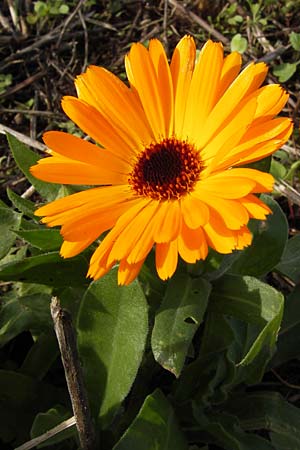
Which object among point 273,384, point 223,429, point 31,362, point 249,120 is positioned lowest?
point 273,384

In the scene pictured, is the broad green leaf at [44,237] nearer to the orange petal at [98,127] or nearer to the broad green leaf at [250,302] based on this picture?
the orange petal at [98,127]

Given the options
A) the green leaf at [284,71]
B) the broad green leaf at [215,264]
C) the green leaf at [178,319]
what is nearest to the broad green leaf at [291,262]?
the broad green leaf at [215,264]

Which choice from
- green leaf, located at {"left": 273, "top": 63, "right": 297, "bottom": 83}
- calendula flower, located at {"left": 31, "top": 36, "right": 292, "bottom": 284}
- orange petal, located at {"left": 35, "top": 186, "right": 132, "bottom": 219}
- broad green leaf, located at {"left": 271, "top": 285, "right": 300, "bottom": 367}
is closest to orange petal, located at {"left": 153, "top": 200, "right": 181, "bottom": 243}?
calendula flower, located at {"left": 31, "top": 36, "right": 292, "bottom": 284}

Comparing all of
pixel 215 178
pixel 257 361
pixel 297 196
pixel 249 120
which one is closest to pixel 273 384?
pixel 257 361

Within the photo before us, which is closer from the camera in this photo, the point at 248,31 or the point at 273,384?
the point at 273,384

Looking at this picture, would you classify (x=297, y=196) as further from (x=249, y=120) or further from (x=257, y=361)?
(x=249, y=120)

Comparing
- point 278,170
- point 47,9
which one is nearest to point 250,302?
point 278,170

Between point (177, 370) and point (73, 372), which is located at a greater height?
point (73, 372)
